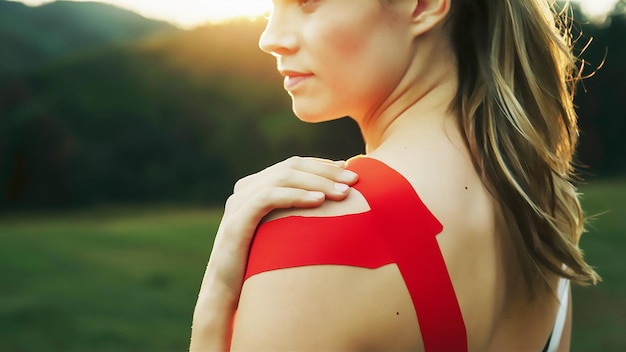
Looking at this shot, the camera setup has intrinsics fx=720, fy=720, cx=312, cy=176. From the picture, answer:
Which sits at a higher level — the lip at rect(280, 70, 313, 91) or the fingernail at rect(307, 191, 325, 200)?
the lip at rect(280, 70, 313, 91)

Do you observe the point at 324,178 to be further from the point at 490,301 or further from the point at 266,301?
the point at 490,301

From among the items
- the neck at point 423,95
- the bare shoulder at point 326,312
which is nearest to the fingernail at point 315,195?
the bare shoulder at point 326,312

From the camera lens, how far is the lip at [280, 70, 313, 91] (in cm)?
126

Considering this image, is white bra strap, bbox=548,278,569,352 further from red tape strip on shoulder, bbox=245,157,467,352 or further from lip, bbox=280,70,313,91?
lip, bbox=280,70,313,91

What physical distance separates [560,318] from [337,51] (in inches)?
28.0

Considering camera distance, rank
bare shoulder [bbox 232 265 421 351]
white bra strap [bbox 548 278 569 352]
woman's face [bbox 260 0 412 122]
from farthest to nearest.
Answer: white bra strap [bbox 548 278 569 352], woman's face [bbox 260 0 412 122], bare shoulder [bbox 232 265 421 351]

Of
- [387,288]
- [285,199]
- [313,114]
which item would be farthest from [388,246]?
[313,114]

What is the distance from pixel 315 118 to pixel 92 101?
746 cm

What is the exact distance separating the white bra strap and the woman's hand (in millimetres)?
567

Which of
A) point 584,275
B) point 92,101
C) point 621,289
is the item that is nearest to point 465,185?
point 584,275

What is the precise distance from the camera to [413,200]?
1.08m

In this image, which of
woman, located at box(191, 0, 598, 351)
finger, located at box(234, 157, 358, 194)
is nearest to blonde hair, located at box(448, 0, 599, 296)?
woman, located at box(191, 0, 598, 351)

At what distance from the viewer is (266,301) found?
1.02m

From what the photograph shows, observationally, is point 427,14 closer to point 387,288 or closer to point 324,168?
point 324,168
